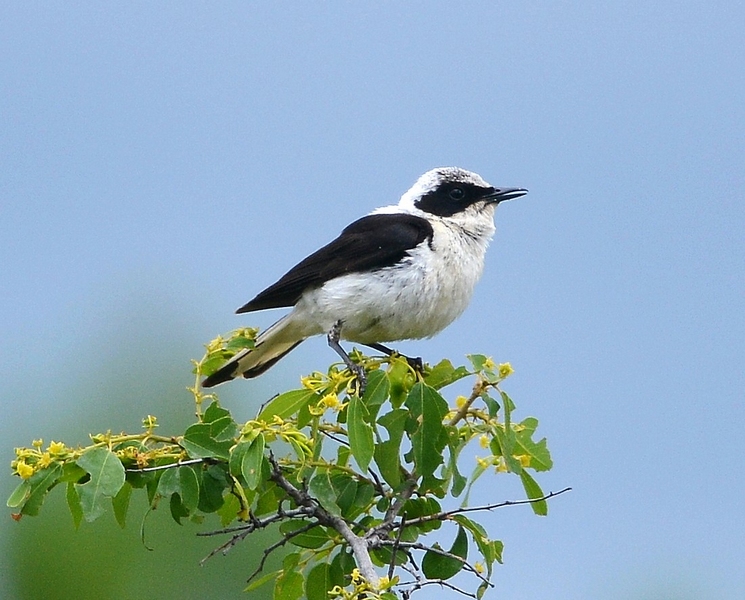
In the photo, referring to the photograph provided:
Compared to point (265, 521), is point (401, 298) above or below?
above

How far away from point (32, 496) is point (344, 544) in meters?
1.08

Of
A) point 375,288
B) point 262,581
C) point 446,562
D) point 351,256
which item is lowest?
point 446,562

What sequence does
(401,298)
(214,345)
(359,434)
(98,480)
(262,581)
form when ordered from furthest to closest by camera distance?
(401,298)
(214,345)
(262,581)
(359,434)
(98,480)

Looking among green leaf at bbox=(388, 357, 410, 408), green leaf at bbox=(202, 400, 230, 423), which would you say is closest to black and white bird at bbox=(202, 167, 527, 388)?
green leaf at bbox=(388, 357, 410, 408)

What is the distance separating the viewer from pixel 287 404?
167 inches

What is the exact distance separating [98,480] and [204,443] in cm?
36

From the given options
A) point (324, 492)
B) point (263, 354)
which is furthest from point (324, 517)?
point (263, 354)

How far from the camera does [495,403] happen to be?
4.18 m

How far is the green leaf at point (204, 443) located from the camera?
383 cm

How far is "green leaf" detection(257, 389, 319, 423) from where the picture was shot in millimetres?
4230

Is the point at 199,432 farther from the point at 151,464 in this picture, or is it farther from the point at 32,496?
the point at 32,496

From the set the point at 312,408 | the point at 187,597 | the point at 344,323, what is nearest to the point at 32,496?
the point at 312,408

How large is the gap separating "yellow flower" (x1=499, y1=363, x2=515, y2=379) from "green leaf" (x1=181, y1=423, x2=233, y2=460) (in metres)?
0.99

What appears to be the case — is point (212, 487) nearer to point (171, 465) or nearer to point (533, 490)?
point (171, 465)
